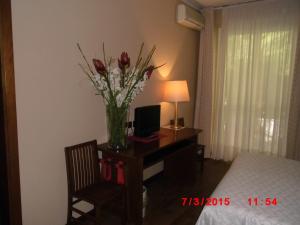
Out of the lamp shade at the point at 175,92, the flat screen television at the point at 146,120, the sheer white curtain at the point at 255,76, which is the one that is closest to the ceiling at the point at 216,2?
the sheer white curtain at the point at 255,76

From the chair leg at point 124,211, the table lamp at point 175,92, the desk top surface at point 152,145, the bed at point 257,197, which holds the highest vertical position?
the table lamp at point 175,92

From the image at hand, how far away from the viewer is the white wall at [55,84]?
1.85m

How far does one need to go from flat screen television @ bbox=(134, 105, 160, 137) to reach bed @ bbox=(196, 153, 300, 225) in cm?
102

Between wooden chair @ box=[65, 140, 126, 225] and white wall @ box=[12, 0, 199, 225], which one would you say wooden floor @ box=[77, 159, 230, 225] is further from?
white wall @ box=[12, 0, 199, 225]

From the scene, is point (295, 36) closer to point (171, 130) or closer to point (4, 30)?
point (171, 130)

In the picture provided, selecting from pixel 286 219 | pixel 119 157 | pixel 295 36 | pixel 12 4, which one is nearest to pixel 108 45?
pixel 12 4

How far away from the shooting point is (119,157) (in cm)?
229

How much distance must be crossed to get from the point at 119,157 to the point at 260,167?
1296mm

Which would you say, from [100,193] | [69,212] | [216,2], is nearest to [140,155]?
[100,193]

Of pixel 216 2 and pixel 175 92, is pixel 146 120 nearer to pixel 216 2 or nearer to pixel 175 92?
pixel 175 92

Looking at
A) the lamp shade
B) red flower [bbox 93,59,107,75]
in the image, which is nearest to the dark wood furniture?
the lamp shade

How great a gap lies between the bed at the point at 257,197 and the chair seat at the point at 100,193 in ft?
2.50

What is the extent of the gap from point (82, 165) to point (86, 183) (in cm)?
18

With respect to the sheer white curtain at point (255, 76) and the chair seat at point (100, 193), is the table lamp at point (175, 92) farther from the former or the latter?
the chair seat at point (100, 193)
